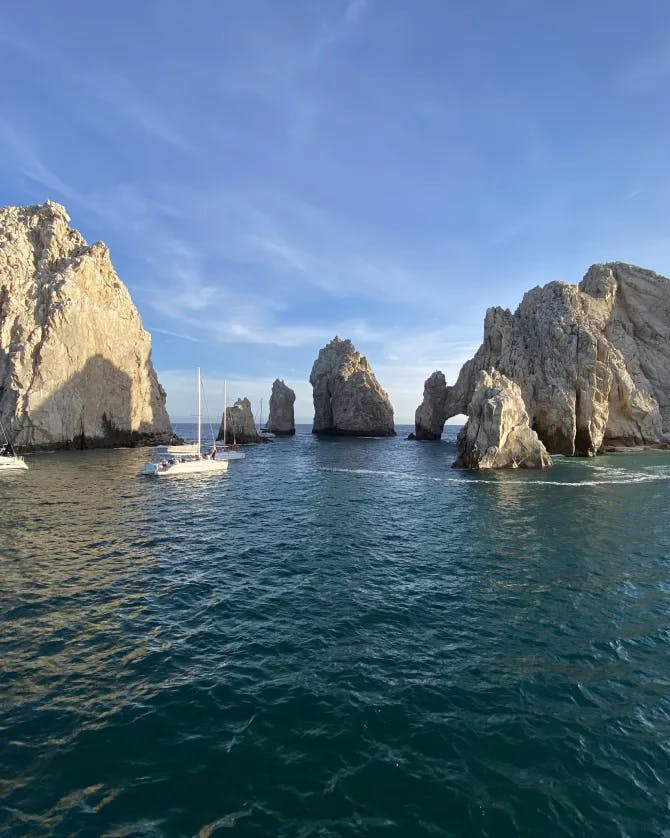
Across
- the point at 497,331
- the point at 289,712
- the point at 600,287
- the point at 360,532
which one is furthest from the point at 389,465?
the point at 600,287

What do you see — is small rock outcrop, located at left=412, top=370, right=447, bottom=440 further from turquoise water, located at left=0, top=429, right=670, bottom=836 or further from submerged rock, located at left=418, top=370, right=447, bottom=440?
turquoise water, located at left=0, top=429, right=670, bottom=836

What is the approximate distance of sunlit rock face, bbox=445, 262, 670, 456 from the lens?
Answer: 221 ft

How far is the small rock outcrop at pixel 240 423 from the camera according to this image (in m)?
98.1

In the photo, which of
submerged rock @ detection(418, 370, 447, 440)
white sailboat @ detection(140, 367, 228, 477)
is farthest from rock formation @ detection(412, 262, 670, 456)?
white sailboat @ detection(140, 367, 228, 477)

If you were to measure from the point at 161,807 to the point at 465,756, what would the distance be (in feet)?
19.0

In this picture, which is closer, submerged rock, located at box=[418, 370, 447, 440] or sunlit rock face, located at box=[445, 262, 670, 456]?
sunlit rock face, located at box=[445, 262, 670, 456]

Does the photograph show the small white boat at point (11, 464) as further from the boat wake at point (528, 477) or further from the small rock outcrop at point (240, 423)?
the small rock outcrop at point (240, 423)

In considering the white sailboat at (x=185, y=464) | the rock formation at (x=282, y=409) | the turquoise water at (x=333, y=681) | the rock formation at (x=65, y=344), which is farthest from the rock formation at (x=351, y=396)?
the turquoise water at (x=333, y=681)

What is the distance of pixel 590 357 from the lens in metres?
67.2

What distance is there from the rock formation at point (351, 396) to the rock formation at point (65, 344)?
55.5 m

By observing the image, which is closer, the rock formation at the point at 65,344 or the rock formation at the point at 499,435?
the rock formation at the point at 499,435

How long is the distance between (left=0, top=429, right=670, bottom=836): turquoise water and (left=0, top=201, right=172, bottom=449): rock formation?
177ft

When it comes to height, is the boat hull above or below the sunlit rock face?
below

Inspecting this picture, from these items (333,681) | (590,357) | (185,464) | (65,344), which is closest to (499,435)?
(590,357)
